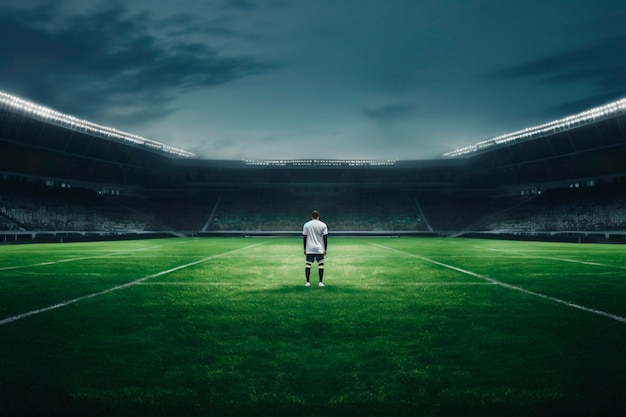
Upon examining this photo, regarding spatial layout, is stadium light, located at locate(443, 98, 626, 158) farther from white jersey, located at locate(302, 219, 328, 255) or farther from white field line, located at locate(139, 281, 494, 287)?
white jersey, located at locate(302, 219, 328, 255)

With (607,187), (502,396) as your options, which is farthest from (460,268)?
(607,187)

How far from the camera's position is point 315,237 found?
31.1 feet

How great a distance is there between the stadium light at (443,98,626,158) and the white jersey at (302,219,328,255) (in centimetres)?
3579

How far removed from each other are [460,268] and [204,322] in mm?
9814

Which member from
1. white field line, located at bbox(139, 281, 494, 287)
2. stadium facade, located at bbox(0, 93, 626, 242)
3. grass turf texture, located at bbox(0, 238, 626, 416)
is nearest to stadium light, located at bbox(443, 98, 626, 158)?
stadium facade, located at bbox(0, 93, 626, 242)

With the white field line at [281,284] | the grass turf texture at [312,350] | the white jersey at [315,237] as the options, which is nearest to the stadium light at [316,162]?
the white field line at [281,284]

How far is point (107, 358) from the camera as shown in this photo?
15.1ft

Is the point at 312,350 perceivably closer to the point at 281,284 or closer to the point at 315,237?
the point at 315,237

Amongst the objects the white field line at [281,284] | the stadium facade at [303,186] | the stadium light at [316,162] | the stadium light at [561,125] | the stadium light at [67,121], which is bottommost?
the white field line at [281,284]

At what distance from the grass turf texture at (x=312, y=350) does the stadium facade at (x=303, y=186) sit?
2959 cm

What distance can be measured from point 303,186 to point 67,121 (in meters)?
29.7

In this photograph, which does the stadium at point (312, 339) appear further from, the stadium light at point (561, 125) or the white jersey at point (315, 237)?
the stadium light at point (561, 125)

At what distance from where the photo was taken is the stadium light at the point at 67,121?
3306 cm

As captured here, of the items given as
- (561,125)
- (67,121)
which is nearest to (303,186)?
(67,121)
